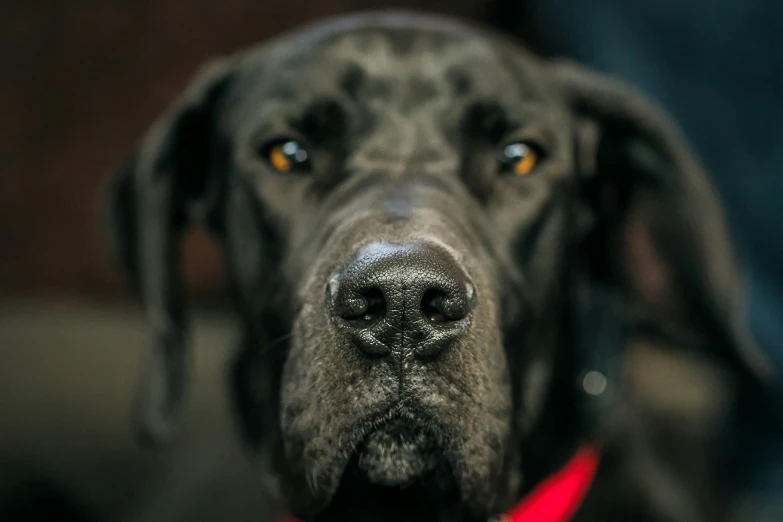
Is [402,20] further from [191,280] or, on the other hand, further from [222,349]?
[191,280]

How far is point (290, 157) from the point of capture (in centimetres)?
149

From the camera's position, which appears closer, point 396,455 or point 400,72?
point 396,455

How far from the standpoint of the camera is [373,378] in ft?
3.65

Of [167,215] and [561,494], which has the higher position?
[167,215]

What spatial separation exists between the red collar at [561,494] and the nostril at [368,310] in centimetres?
54

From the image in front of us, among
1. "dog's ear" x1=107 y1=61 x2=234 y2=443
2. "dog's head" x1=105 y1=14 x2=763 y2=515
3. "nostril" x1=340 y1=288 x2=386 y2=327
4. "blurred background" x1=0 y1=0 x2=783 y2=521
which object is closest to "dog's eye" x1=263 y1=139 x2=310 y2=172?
"dog's head" x1=105 y1=14 x2=763 y2=515

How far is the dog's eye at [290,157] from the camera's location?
149 cm

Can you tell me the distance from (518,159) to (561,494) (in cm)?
60

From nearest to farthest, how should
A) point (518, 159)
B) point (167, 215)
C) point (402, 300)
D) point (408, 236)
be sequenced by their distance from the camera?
point (402, 300) < point (408, 236) < point (518, 159) < point (167, 215)

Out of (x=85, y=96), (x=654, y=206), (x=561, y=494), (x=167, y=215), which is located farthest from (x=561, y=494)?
(x=85, y=96)

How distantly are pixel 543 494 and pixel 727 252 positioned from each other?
22.8 inches

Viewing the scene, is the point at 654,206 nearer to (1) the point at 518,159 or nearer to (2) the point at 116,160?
(1) the point at 518,159

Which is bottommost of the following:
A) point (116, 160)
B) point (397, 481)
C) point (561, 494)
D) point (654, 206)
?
point (561, 494)

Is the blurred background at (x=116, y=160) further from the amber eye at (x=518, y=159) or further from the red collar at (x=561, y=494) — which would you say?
the amber eye at (x=518, y=159)
